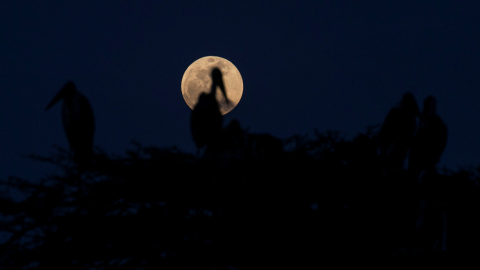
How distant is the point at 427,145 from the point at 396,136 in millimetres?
648

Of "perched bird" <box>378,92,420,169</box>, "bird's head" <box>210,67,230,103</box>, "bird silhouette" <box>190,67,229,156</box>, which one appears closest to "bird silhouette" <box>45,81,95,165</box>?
"bird silhouette" <box>190,67,229,156</box>

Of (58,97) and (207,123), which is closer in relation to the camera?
(58,97)

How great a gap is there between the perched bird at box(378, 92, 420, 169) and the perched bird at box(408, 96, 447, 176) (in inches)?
14.8

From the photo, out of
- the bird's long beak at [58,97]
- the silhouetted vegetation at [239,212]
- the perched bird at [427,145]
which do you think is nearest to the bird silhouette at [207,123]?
the silhouetted vegetation at [239,212]

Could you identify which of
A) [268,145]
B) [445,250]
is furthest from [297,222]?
[445,250]

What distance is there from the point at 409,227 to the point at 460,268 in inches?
75.1

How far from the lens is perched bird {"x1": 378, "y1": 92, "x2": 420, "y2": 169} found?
8.50 metres

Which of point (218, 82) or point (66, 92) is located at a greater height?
point (218, 82)

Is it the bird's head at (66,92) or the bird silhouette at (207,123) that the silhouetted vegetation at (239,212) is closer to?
the bird silhouette at (207,123)

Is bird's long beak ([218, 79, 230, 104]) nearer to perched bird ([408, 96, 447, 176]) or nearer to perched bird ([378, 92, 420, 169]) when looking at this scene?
perched bird ([378, 92, 420, 169])

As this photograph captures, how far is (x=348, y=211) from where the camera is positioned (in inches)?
319

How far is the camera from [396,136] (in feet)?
27.9

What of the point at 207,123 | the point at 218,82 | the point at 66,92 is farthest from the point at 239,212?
the point at 218,82

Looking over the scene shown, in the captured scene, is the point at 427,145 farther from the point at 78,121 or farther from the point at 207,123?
the point at 78,121
